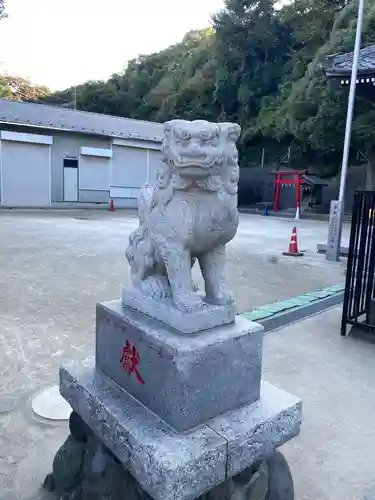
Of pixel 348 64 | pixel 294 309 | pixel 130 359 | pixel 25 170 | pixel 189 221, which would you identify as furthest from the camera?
pixel 25 170

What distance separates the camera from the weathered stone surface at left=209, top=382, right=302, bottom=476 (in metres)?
1.56

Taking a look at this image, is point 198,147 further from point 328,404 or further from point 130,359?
point 328,404

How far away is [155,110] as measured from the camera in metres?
27.9

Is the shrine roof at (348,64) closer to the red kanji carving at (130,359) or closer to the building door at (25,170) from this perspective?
the red kanji carving at (130,359)

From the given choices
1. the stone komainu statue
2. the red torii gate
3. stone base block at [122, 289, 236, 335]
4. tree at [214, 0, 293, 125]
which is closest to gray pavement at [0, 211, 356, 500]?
stone base block at [122, 289, 236, 335]

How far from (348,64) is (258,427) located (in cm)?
714

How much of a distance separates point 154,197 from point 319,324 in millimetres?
3016

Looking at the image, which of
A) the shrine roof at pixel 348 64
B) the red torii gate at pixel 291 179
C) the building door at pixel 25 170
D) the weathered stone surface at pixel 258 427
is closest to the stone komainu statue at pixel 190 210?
the weathered stone surface at pixel 258 427

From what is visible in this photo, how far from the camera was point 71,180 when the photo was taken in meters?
18.3

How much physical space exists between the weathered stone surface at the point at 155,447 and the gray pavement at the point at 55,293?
0.58 meters

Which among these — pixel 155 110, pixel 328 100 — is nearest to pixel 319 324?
pixel 328 100

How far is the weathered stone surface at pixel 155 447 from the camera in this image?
139 centimetres

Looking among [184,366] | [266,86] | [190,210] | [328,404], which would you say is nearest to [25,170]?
[266,86]

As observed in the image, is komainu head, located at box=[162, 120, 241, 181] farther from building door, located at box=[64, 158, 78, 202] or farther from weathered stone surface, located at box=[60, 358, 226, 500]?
building door, located at box=[64, 158, 78, 202]
